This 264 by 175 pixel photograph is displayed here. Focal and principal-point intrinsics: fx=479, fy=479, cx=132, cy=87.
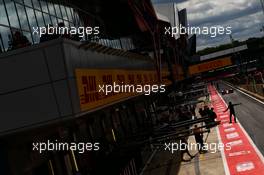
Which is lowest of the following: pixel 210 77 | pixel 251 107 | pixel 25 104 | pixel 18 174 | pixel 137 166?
pixel 210 77

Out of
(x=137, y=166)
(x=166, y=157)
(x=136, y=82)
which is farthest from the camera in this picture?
(x=166, y=157)

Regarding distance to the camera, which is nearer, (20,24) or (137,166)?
(20,24)

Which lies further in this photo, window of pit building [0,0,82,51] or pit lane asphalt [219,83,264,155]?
pit lane asphalt [219,83,264,155]

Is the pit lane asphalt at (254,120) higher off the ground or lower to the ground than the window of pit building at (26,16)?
lower

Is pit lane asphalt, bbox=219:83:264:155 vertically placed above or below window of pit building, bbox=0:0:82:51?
below

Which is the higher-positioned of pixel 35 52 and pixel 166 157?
pixel 35 52

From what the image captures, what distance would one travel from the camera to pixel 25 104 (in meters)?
13.6

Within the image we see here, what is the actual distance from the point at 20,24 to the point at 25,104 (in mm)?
4241

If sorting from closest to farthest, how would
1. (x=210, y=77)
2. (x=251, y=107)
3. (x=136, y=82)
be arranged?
1. (x=136, y=82)
2. (x=251, y=107)
3. (x=210, y=77)

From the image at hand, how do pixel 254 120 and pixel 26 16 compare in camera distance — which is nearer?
pixel 26 16

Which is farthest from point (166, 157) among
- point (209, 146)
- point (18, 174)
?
point (18, 174)

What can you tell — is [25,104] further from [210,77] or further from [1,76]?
[210,77]

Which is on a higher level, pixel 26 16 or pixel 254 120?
pixel 26 16

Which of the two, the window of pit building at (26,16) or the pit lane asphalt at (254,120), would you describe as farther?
the pit lane asphalt at (254,120)
